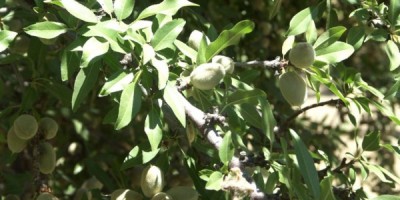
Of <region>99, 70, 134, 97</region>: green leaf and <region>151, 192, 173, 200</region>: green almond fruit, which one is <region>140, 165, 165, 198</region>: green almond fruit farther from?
<region>99, 70, 134, 97</region>: green leaf

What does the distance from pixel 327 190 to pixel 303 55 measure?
0.24 m

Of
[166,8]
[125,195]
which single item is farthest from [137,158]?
[166,8]

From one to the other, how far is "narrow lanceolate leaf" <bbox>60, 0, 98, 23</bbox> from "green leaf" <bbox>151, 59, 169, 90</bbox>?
12cm

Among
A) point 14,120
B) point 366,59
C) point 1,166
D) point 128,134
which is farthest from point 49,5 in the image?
point 366,59

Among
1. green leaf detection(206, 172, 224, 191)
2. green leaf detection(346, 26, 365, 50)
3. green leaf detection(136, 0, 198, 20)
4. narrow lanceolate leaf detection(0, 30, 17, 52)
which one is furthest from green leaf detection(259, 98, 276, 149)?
narrow lanceolate leaf detection(0, 30, 17, 52)

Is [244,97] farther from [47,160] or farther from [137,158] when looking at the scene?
[47,160]

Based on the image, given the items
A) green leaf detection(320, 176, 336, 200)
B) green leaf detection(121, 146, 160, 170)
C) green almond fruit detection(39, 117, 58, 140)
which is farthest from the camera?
green almond fruit detection(39, 117, 58, 140)

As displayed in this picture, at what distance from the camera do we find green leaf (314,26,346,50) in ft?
3.97

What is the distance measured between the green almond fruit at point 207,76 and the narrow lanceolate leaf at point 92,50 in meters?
0.15

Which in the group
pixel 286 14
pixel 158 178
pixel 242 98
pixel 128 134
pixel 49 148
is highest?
pixel 242 98

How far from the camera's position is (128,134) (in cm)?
227

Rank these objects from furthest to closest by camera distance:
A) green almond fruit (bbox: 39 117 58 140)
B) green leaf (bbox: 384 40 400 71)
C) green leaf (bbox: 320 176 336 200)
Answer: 1. green almond fruit (bbox: 39 117 58 140)
2. green leaf (bbox: 384 40 400 71)
3. green leaf (bbox: 320 176 336 200)

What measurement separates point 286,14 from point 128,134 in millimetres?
660

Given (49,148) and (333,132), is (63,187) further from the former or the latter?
(333,132)
